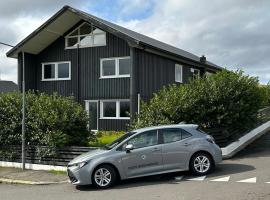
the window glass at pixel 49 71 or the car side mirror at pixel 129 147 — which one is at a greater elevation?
the window glass at pixel 49 71

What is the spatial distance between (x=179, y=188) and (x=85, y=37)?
1835 cm

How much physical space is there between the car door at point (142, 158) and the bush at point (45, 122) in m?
4.41

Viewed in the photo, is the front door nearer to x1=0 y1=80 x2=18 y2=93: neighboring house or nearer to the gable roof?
the gable roof

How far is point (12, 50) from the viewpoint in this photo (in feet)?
93.7

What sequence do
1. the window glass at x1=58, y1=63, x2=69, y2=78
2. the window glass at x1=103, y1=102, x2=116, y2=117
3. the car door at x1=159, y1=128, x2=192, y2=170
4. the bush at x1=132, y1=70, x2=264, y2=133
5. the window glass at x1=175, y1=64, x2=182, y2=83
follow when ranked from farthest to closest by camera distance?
the window glass at x1=175, y1=64, x2=182, y2=83, the window glass at x1=58, y1=63, x2=69, y2=78, the window glass at x1=103, y1=102, x2=116, y2=117, the bush at x1=132, y1=70, x2=264, y2=133, the car door at x1=159, y1=128, x2=192, y2=170

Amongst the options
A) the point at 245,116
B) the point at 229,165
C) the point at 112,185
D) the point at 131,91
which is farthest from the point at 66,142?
the point at 131,91

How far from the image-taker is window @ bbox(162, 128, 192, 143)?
12511mm

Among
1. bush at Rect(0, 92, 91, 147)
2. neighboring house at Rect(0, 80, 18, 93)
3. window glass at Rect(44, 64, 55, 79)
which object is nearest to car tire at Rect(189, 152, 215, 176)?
bush at Rect(0, 92, 91, 147)

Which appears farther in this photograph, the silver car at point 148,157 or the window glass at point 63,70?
the window glass at point 63,70

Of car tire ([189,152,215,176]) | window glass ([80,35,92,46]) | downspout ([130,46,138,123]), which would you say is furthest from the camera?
window glass ([80,35,92,46])

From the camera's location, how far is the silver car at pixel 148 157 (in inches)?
468

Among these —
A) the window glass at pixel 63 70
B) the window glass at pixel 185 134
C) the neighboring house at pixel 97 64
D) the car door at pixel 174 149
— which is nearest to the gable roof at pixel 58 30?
the neighboring house at pixel 97 64

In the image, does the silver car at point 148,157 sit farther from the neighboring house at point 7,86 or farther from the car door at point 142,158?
the neighboring house at point 7,86

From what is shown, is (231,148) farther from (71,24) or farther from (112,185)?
(71,24)
